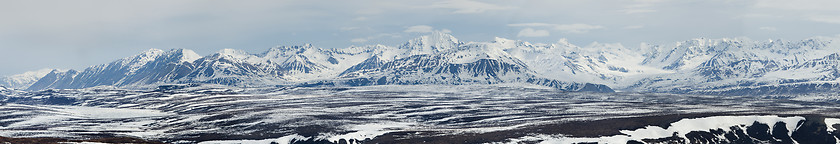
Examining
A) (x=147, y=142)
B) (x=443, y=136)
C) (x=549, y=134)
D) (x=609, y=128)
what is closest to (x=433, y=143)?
(x=443, y=136)

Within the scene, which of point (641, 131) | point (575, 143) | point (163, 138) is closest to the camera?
point (575, 143)

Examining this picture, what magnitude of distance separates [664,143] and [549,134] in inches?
898

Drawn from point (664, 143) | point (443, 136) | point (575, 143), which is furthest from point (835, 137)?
point (443, 136)

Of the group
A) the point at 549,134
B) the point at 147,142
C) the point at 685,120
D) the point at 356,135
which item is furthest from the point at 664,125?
the point at 147,142

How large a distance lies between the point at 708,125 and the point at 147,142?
371ft

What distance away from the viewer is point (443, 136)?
161 meters

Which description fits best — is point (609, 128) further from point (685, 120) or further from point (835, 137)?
point (835, 137)

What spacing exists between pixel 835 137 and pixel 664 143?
35037 millimetres

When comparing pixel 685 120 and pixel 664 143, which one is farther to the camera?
pixel 685 120

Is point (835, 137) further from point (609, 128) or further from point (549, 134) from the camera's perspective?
point (549, 134)

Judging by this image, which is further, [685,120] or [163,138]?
[163,138]

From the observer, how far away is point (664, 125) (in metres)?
159

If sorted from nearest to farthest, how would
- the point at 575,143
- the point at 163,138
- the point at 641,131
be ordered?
the point at 575,143 → the point at 641,131 → the point at 163,138

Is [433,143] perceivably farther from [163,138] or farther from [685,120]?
[163,138]
